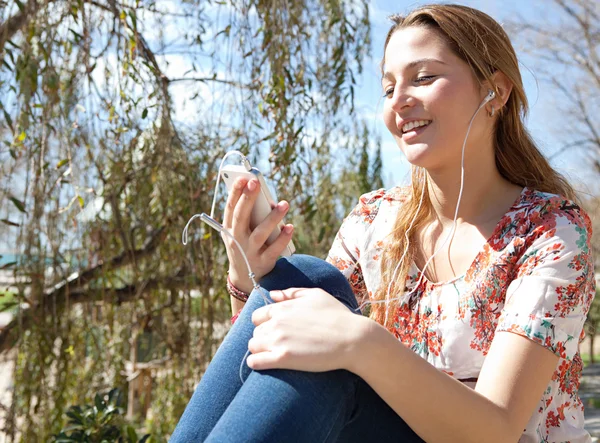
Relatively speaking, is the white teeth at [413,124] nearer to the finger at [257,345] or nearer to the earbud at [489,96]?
the earbud at [489,96]

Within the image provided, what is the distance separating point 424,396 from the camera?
3.02 feet

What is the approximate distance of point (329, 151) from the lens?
8.68ft

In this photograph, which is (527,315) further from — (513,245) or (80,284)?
(80,284)

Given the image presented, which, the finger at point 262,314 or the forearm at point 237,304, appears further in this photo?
the forearm at point 237,304

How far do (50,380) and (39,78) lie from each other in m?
0.98

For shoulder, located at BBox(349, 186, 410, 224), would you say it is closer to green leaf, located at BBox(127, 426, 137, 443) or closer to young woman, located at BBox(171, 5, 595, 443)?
young woman, located at BBox(171, 5, 595, 443)

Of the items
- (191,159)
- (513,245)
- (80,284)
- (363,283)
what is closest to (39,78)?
(191,159)

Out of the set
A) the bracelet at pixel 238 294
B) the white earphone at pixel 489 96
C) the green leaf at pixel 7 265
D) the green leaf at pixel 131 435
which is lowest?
the green leaf at pixel 131 435

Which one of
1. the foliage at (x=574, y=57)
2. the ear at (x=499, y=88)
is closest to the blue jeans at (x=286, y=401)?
the ear at (x=499, y=88)

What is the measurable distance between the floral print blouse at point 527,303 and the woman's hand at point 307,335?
0.96 feet

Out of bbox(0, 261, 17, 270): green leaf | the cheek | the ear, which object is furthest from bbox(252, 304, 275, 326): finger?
bbox(0, 261, 17, 270): green leaf

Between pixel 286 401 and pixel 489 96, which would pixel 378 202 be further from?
pixel 286 401

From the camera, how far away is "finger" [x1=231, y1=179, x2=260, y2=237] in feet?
3.48

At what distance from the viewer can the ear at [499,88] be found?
122 cm
